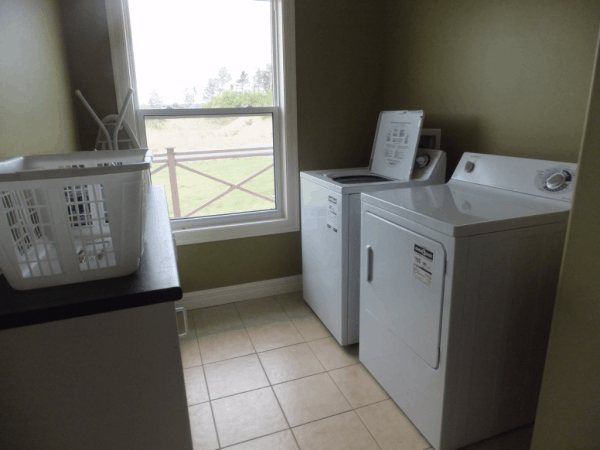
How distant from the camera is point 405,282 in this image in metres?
1.62

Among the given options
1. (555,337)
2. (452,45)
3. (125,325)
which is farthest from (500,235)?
(452,45)

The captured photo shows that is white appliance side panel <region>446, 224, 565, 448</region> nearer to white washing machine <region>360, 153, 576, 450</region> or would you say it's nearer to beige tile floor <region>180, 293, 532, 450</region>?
white washing machine <region>360, 153, 576, 450</region>

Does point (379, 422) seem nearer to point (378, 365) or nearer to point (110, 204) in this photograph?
point (378, 365)

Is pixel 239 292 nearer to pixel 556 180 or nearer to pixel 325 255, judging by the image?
pixel 325 255

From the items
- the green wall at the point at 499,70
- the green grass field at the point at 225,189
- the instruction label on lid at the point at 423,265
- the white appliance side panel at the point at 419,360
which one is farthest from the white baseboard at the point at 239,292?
the instruction label on lid at the point at 423,265

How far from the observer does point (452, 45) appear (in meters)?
2.30

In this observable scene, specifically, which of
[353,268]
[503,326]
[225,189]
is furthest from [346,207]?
[225,189]

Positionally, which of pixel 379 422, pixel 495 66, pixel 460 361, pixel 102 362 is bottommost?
pixel 379 422

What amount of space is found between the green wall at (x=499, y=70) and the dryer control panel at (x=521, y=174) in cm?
17

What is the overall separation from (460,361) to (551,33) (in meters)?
1.51

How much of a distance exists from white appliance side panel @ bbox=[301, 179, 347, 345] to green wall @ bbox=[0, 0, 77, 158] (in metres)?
1.41

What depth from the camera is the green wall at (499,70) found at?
5.53 ft

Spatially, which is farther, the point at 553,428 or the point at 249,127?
the point at 249,127

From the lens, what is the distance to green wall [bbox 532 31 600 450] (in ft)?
3.12
